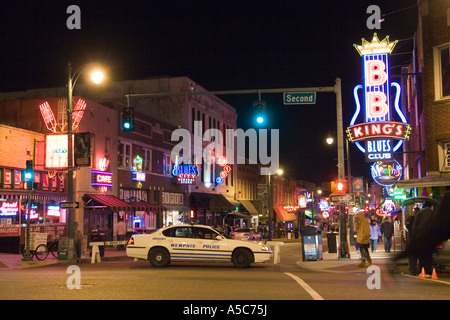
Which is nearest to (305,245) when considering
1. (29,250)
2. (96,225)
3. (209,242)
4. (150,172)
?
(209,242)

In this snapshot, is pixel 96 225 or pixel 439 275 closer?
pixel 439 275

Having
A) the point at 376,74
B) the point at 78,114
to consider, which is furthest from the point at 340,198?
the point at 78,114

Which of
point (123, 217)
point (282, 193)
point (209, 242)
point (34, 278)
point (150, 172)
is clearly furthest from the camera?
point (282, 193)

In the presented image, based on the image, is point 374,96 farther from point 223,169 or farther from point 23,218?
point 223,169

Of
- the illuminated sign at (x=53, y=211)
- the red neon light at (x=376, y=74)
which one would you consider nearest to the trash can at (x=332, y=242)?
the red neon light at (x=376, y=74)

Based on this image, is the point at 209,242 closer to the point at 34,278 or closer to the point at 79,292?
the point at 34,278

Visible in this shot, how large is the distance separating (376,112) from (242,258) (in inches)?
447

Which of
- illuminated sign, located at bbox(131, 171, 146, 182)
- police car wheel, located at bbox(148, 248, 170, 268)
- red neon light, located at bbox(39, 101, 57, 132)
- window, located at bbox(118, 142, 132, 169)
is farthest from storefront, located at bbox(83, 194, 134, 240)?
police car wheel, located at bbox(148, 248, 170, 268)

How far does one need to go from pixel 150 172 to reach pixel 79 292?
26.9 metres

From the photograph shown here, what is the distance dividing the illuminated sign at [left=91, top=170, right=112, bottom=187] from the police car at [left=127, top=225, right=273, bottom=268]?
41.1 feet

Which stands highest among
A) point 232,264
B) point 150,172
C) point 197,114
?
point 197,114

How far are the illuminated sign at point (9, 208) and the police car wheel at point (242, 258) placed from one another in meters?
12.1

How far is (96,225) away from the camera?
104ft

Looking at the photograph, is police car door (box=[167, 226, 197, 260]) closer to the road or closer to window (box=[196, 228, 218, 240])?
window (box=[196, 228, 218, 240])
